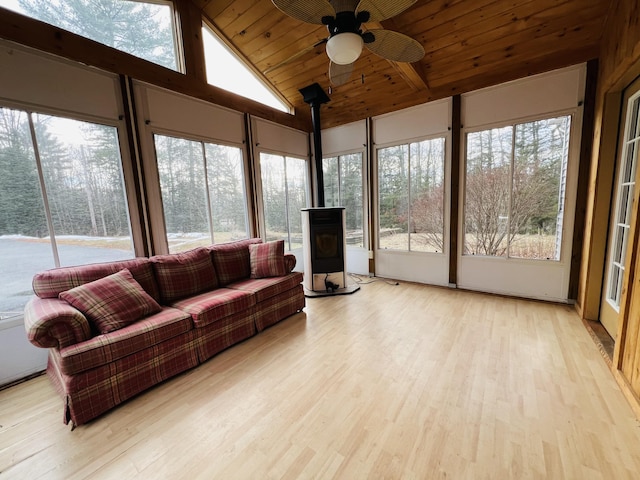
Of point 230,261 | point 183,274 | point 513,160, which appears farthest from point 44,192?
point 513,160

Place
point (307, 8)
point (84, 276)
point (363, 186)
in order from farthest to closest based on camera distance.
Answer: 1. point (363, 186)
2. point (84, 276)
3. point (307, 8)

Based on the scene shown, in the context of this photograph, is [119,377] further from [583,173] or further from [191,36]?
[583,173]

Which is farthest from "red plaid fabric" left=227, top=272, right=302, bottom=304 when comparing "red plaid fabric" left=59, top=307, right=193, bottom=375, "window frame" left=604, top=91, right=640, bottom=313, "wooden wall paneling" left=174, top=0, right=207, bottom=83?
"window frame" left=604, top=91, right=640, bottom=313

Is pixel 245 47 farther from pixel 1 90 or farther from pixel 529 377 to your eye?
pixel 529 377

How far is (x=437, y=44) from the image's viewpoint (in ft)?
9.62

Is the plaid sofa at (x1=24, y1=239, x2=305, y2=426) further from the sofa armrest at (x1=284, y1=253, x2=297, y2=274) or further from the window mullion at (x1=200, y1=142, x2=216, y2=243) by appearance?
the window mullion at (x1=200, y1=142, x2=216, y2=243)

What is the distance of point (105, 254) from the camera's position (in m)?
2.60

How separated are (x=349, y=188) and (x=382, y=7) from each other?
3067 millimetres

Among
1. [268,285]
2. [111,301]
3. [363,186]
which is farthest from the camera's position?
[363,186]

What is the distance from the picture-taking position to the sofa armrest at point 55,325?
157 cm

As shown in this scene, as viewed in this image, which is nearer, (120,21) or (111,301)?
(111,301)

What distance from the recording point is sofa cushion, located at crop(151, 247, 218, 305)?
2514 millimetres

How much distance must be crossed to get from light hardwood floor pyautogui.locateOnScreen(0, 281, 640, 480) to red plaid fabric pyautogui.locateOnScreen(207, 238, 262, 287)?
0.80m

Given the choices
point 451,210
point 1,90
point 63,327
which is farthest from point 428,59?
point 63,327
